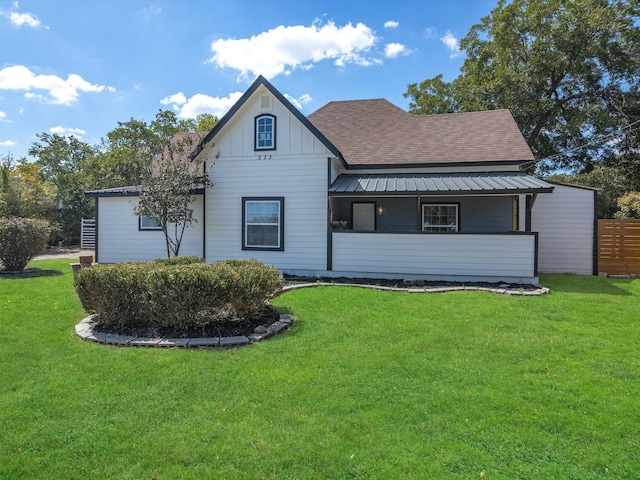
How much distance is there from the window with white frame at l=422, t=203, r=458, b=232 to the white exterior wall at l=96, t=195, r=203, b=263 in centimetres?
977

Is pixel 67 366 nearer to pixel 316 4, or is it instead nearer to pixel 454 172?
pixel 454 172

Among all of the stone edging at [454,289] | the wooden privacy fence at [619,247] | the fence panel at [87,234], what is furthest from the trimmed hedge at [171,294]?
the fence panel at [87,234]

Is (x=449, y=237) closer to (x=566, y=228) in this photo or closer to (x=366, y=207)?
(x=366, y=207)

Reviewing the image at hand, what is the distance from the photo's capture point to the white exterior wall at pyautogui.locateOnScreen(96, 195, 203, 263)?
13047 mm

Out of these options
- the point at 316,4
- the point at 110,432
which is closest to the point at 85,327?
the point at 110,432

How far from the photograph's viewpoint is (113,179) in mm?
27516

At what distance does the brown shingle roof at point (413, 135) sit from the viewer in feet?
40.0

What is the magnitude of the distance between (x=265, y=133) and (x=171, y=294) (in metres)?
7.52

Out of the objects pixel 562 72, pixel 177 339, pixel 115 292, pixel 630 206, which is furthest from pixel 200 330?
pixel 562 72

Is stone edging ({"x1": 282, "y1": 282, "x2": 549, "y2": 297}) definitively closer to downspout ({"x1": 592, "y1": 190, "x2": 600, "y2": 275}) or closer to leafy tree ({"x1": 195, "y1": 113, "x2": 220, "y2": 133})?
downspout ({"x1": 592, "y1": 190, "x2": 600, "y2": 275})

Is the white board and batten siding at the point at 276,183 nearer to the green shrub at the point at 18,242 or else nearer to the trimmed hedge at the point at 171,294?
the trimmed hedge at the point at 171,294

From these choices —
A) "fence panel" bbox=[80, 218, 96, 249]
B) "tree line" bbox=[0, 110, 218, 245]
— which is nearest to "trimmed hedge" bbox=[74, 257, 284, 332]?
"tree line" bbox=[0, 110, 218, 245]

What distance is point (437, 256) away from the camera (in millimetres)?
10266

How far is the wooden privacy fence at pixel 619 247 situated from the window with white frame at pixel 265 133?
448 inches
